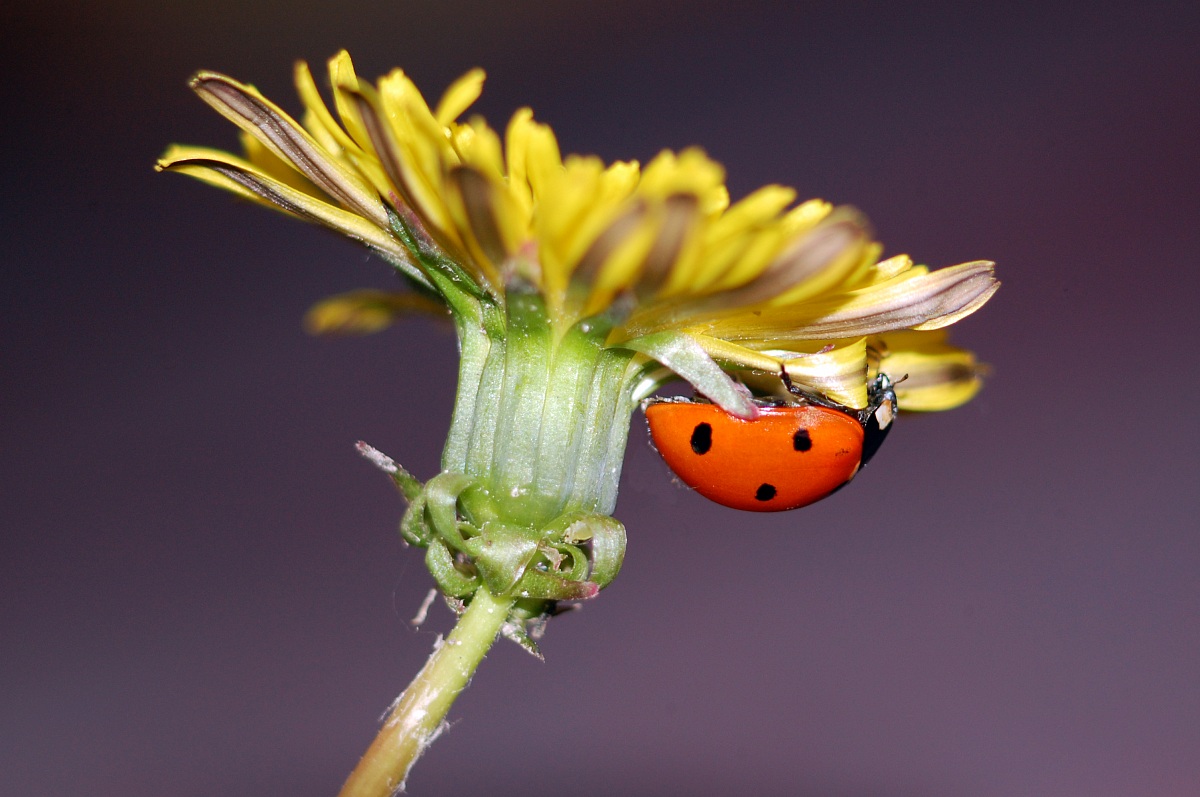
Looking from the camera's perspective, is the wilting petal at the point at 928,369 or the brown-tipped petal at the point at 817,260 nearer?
the brown-tipped petal at the point at 817,260

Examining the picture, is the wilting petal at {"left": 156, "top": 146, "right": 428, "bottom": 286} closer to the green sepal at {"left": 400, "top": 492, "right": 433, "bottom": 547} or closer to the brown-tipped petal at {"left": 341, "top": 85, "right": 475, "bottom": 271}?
the brown-tipped petal at {"left": 341, "top": 85, "right": 475, "bottom": 271}

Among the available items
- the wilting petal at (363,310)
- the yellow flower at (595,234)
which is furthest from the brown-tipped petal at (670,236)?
the wilting petal at (363,310)

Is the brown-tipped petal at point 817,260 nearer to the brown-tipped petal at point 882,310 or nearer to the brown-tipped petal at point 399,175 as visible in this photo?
the brown-tipped petal at point 882,310

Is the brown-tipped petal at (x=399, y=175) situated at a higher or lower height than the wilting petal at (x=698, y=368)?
lower

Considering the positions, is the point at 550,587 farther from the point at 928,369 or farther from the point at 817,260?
the point at 928,369

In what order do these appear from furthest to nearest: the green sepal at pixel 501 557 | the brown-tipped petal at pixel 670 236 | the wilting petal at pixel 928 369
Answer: the wilting petal at pixel 928 369, the green sepal at pixel 501 557, the brown-tipped petal at pixel 670 236

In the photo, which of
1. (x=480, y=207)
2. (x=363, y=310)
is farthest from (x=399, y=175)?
(x=363, y=310)

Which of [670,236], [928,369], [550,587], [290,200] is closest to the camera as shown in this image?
[670,236]

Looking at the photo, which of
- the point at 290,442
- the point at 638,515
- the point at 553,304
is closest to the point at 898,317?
the point at 553,304
